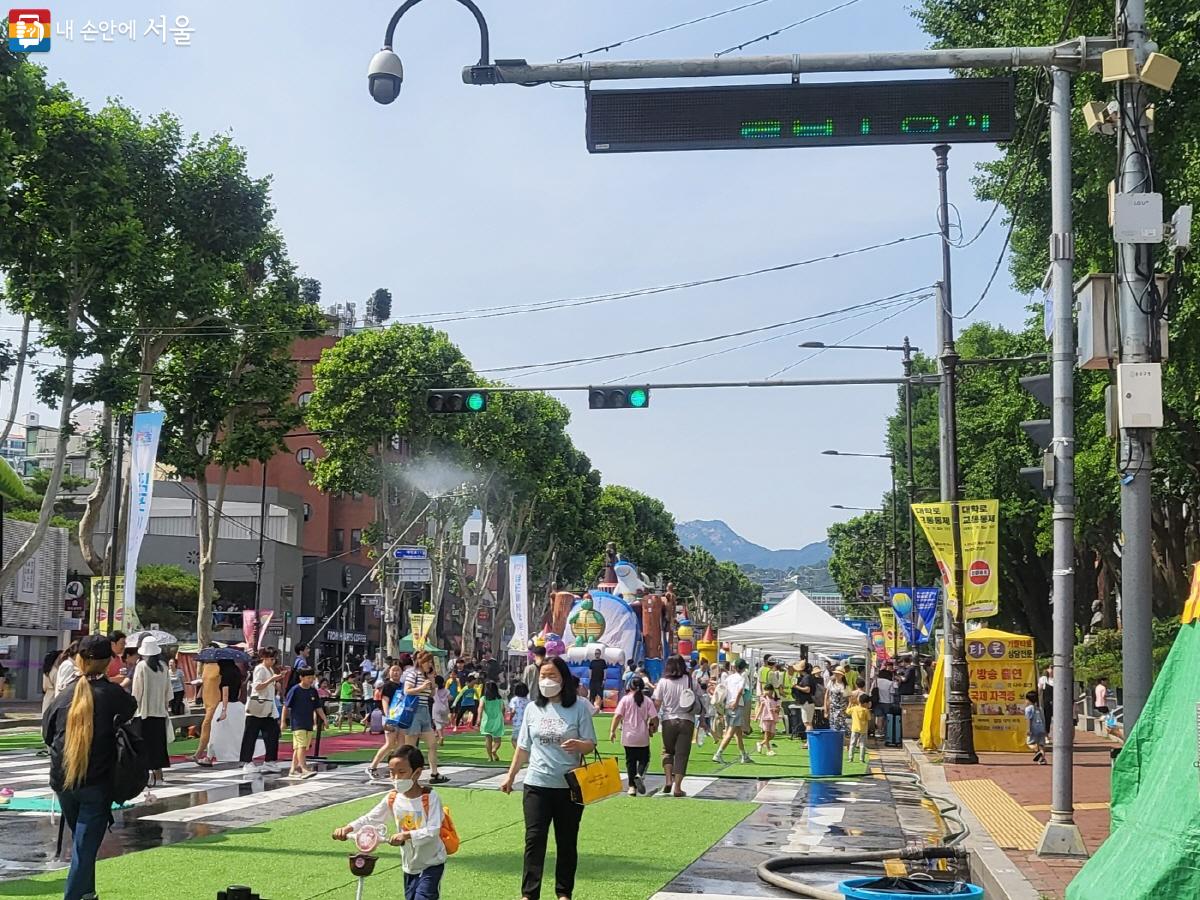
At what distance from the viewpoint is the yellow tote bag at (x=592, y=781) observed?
9062 millimetres

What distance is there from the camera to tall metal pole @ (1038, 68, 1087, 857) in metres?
12.2

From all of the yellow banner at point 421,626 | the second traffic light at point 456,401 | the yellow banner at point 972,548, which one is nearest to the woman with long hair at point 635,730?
the second traffic light at point 456,401

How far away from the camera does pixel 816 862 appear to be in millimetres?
11320

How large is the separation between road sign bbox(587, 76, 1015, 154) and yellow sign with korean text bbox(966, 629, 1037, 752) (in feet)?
64.7

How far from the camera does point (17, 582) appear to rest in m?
46.0

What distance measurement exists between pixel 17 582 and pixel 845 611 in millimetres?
114121

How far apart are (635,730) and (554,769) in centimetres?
839

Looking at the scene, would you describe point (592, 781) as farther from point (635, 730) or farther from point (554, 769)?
point (635, 730)

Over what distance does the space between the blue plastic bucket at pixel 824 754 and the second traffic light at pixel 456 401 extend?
756cm

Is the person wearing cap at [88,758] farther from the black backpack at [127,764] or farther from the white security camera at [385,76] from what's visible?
the white security camera at [385,76]

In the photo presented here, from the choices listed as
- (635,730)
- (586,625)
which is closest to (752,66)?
(635,730)

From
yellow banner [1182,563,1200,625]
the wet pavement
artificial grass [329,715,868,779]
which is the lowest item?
artificial grass [329,715,868,779]

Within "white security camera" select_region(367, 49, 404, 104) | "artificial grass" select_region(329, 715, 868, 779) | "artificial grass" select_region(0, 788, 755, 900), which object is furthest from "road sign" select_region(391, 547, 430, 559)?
"white security camera" select_region(367, 49, 404, 104)

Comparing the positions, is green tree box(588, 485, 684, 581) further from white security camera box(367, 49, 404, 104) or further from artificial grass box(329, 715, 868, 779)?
white security camera box(367, 49, 404, 104)
